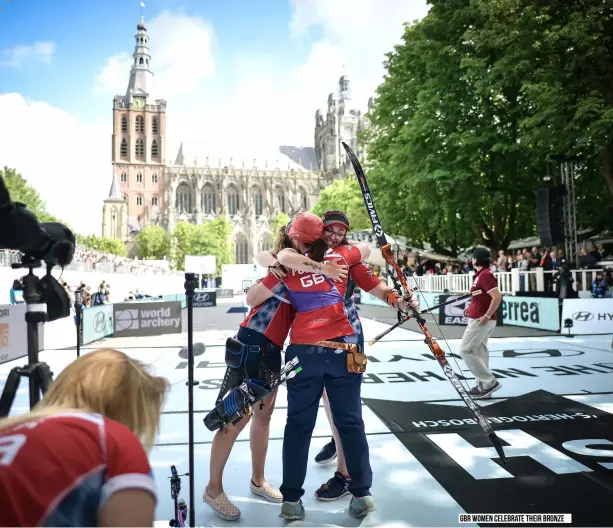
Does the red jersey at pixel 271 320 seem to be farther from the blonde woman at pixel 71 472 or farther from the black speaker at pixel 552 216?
the black speaker at pixel 552 216

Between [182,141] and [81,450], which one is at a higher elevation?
[182,141]

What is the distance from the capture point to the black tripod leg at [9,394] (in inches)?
84.2

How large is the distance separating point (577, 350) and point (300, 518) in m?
8.67

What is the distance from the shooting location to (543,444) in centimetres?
438

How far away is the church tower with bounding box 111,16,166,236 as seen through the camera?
10675 centimetres

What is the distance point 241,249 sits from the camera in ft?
341

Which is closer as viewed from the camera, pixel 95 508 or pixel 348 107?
pixel 95 508

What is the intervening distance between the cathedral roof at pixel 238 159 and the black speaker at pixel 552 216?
102 metres

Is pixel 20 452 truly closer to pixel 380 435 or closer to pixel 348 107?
pixel 380 435

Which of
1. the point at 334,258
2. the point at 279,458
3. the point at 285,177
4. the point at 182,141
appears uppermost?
the point at 182,141

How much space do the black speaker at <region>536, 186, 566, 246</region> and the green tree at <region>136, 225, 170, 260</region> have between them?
81.0 metres

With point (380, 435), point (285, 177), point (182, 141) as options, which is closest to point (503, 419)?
point (380, 435)
